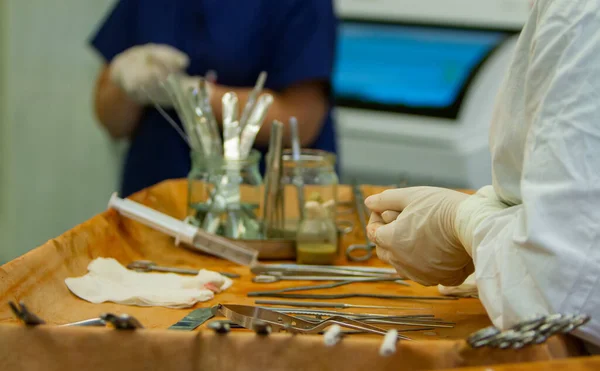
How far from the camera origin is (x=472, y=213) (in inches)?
24.1

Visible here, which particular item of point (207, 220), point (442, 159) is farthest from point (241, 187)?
point (442, 159)

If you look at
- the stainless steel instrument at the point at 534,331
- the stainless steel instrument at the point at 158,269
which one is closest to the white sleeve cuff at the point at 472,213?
the stainless steel instrument at the point at 534,331

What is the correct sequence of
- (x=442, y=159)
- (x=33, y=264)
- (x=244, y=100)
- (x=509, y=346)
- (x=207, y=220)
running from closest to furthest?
(x=509, y=346), (x=33, y=264), (x=207, y=220), (x=244, y=100), (x=442, y=159)

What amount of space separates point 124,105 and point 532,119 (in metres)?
1.16

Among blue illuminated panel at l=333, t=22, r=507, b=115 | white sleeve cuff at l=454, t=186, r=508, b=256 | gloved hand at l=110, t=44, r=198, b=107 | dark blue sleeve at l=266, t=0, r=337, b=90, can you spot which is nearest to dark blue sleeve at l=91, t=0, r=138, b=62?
gloved hand at l=110, t=44, r=198, b=107

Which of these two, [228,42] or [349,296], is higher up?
[228,42]

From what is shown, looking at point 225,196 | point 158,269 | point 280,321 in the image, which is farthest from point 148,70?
point 280,321

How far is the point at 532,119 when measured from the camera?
21.3 inches

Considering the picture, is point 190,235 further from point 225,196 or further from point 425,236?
point 425,236

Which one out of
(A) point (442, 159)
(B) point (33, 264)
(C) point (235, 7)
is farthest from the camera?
(A) point (442, 159)

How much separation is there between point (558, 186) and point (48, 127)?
6.99 ft

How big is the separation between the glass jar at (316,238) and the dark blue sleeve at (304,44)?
558 mm

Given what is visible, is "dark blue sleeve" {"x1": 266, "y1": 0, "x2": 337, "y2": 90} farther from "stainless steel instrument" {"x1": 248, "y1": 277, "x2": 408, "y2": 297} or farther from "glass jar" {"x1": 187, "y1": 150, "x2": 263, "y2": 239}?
"stainless steel instrument" {"x1": 248, "y1": 277, "x2": 408, "y2": 297}

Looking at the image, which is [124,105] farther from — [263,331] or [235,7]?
[263,331]
